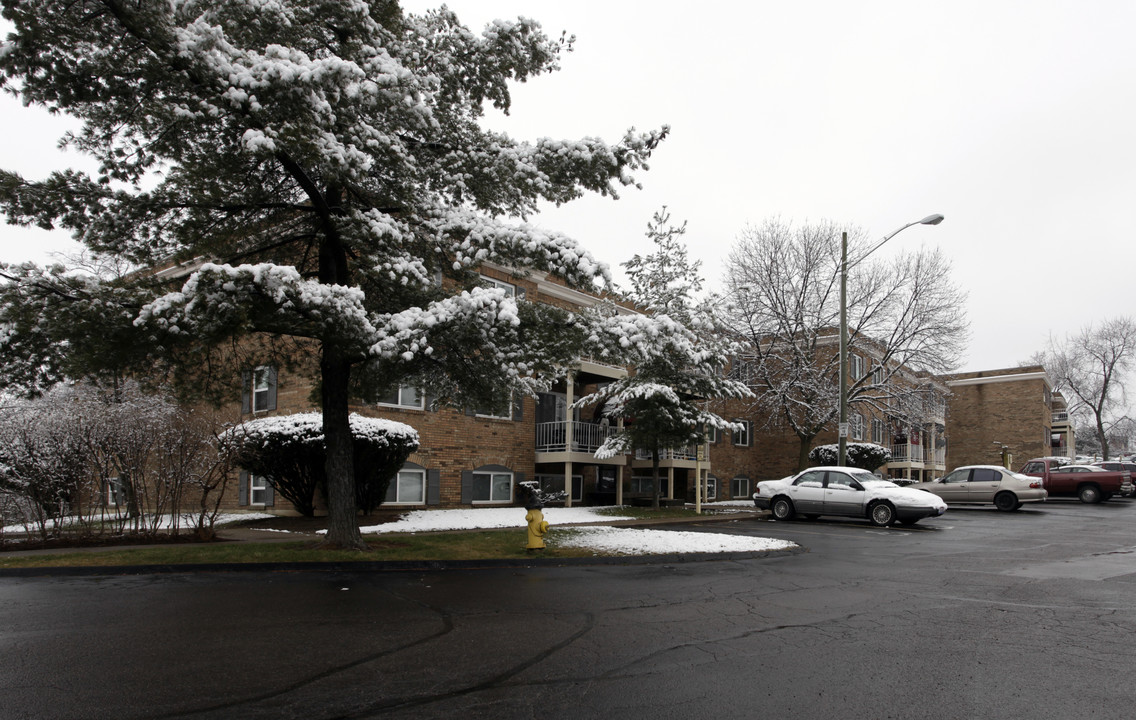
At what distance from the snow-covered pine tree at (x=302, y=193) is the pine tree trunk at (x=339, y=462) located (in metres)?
0.03

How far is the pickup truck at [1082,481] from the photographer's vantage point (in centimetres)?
3034

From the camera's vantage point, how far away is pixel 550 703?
482 cm

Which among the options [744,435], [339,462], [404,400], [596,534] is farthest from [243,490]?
[744,435]

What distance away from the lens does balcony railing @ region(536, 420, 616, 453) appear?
25203mm

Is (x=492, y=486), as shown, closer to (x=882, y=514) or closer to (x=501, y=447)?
(x=501, y=447)

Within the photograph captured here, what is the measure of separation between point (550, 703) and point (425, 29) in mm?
10606

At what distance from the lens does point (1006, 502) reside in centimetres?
2545

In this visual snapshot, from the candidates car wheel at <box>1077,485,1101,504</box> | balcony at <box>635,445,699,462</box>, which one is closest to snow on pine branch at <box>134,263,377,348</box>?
balcony at <box>635,445,699,462</box>

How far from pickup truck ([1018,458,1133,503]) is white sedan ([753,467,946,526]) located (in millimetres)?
15568

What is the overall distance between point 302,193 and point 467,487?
11266 mm

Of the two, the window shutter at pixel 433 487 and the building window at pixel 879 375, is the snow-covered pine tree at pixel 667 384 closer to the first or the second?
the window shutter at pixel 433 487

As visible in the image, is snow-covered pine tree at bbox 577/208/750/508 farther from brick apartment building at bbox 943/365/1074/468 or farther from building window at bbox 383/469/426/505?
brick apartment building at bbox 943/365/1074/468

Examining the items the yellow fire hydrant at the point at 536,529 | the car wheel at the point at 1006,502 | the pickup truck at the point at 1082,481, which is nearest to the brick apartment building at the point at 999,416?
the pickup truck at the point at 1082,481

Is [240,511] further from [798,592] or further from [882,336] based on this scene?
[882,336]
